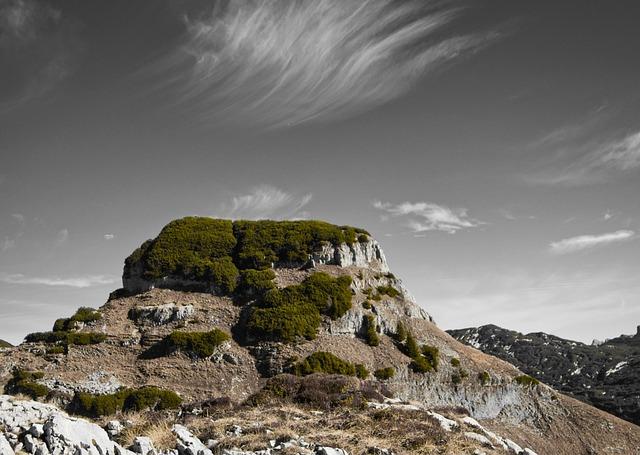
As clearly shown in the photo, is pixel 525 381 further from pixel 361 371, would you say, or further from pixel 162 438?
pixel 162 438

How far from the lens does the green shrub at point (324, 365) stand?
41.0 meters

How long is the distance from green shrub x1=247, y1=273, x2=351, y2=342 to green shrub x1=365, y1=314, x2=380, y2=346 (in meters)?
2.92

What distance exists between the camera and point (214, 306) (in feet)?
159

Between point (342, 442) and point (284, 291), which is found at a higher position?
point (284, 291)

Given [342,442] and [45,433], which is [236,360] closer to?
[342,442]

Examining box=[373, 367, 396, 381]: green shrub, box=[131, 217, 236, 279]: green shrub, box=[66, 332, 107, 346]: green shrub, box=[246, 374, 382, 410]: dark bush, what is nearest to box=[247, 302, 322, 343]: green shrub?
box=[373, 367, 396, 381]: green shrub

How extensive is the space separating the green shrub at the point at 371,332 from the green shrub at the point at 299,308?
292 centimetres

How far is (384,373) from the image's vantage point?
146 feet

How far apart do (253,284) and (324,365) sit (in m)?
13.6

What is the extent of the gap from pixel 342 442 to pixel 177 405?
23.6 m

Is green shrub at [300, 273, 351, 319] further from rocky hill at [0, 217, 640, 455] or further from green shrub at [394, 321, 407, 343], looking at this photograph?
green shrub at [394, 321, 407, 343]

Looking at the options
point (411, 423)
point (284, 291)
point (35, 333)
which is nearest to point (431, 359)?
point (284, 291)

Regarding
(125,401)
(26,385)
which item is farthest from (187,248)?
(26,385)

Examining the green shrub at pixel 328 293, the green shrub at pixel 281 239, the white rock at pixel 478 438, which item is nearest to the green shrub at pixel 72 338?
the green shrub at pixel 281 239
